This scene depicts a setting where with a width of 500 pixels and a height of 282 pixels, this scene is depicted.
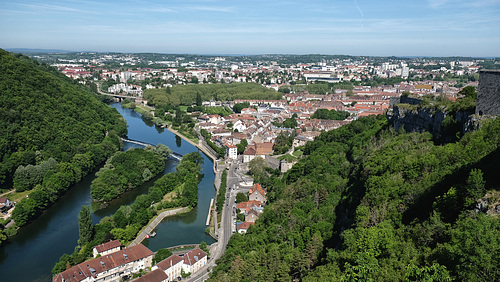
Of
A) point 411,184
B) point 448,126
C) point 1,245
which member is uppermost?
point 448,126

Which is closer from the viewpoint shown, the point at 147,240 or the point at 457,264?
the point at 457,264

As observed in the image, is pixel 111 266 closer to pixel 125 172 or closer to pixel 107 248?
pixel 107 248

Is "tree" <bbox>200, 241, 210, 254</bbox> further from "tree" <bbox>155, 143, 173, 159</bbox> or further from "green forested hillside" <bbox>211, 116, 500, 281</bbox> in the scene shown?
"tree" <bbox>155, 143, 173, 159</bbox>

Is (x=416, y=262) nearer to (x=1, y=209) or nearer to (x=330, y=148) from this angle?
(x=330, y=148)

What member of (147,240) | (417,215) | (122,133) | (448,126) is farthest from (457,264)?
(122,133)

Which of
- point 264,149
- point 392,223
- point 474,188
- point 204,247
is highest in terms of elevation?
point 474,188

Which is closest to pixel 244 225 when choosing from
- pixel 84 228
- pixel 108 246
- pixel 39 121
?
pixel 108 246
